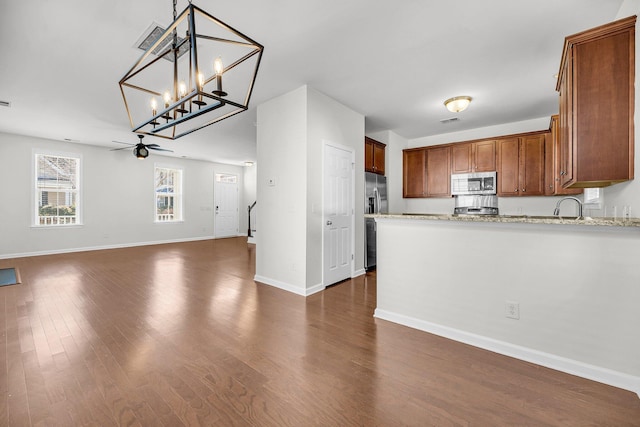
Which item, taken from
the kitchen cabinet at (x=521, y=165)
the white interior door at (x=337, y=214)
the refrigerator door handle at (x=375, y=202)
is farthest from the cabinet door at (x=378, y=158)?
the kitchen cabinet at (x=521, y=165)

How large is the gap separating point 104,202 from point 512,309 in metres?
8.87

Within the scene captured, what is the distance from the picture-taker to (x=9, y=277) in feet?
14.7

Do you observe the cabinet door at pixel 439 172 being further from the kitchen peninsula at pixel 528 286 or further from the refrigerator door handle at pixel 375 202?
the kitchen peninsula at pixel 528 286

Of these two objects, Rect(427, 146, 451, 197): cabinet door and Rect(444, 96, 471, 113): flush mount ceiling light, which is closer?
Rect(444, 96, 471, 113): flush mount ceiling light

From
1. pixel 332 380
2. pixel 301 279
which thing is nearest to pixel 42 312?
pixel 301 279

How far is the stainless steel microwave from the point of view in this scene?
17.1 feet

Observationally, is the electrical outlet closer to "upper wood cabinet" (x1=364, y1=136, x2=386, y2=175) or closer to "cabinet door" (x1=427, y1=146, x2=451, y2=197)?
"upper wood cabinet" (x1=364, y1=136, x2=386, y2=175)

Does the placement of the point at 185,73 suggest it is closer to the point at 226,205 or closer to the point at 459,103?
the point at 459,103

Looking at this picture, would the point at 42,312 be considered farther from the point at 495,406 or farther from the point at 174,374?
the point at 495,406

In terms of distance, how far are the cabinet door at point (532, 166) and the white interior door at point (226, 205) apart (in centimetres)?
857

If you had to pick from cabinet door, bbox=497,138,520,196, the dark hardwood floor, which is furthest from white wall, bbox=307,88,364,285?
cabinet door, bbox=497,138,520,196

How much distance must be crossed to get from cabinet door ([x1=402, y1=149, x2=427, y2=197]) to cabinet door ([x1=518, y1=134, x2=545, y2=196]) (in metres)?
1.68

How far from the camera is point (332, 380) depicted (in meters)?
1.88

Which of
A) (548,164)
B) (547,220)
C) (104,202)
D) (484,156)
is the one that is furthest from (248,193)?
(547,220)
